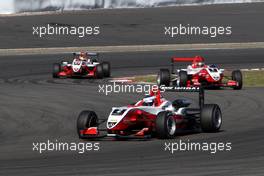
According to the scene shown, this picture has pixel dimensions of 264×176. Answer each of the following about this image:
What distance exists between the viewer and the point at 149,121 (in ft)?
61.2

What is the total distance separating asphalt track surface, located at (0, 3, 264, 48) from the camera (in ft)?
159

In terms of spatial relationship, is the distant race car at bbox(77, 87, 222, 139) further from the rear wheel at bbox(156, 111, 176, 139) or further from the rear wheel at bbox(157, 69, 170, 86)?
the rear wheel at bbox(157, 69, 170, 86)

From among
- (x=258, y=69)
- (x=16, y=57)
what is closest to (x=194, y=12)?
(x=16, y=57)

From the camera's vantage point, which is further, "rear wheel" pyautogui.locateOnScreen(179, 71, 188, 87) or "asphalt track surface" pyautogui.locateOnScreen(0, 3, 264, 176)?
"rear wheel" pyautogui.locateOnScreen(179, 71, 188, 87)

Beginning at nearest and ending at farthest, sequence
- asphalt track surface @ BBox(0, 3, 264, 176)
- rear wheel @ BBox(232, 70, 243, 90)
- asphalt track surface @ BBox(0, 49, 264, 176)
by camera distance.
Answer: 1. asphalt track surface @ BBox(0, 49, 264, 176)
2. asphalt track surface @ BBox(0, 3, 264, 176)
3. rear wheel @ BBox(232, 70, 243, 90)

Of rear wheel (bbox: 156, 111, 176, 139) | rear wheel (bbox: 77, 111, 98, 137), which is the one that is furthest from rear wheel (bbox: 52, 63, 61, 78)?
rear wheel (bbox: 156, 111, 176, 139)

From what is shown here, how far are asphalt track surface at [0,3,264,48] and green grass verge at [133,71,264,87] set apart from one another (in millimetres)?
13766

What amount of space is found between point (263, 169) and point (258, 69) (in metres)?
22.2

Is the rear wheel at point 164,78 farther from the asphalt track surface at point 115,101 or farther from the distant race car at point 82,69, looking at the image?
the distant race car at point 82,69

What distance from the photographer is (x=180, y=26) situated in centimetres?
5147

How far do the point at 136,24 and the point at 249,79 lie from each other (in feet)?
66.9

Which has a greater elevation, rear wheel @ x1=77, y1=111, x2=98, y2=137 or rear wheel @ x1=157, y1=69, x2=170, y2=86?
rear wheel @ x1=157, y1=69, x2=170, y2=86

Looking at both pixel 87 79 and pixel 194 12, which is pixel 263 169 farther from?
pixel 194 12

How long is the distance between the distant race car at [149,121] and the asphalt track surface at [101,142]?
0.71 feet
